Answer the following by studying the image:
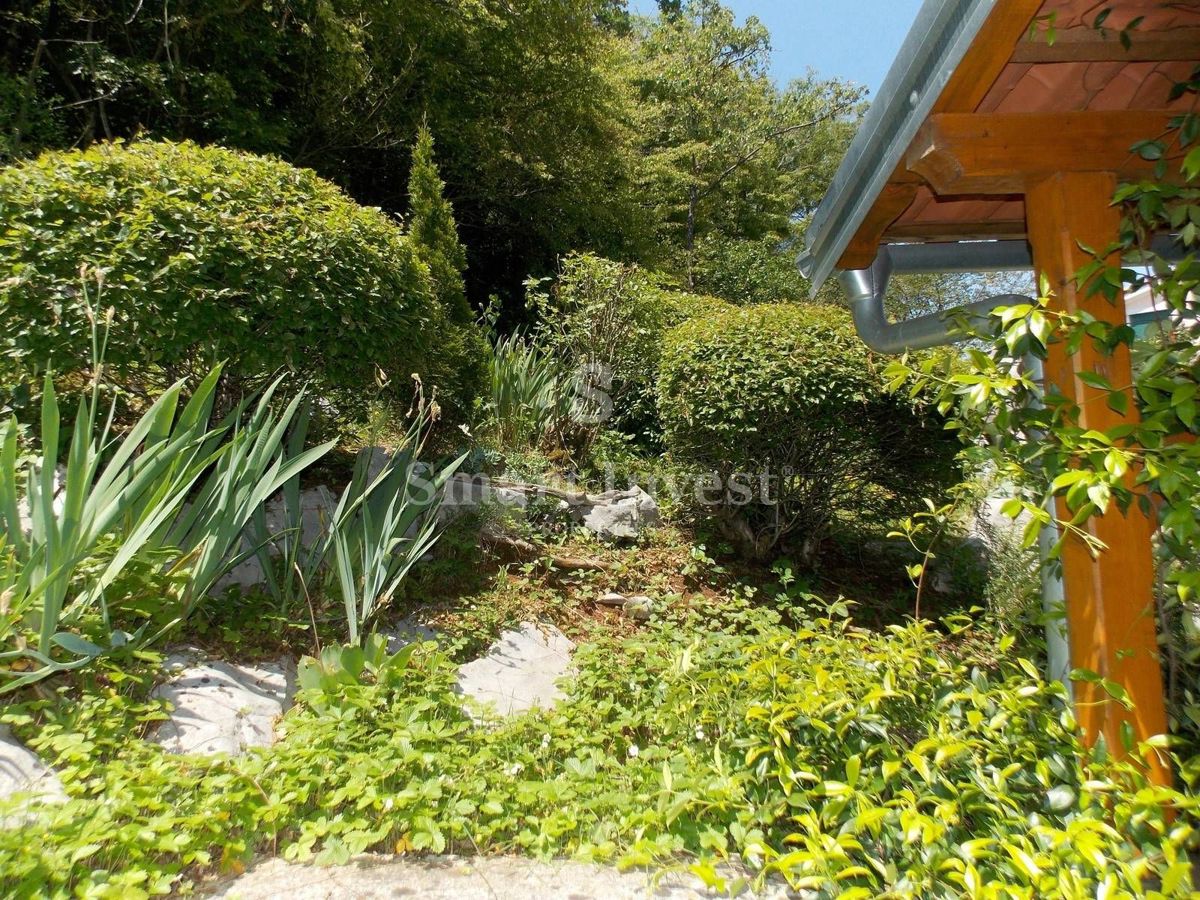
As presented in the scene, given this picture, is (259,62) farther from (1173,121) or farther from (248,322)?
(1173,121)

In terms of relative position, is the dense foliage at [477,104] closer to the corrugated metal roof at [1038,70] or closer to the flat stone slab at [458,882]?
the flat stone slab at [458,882]

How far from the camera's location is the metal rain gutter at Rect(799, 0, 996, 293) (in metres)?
1.49

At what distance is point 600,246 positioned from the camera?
10367 mm

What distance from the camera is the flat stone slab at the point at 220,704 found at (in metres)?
2.08

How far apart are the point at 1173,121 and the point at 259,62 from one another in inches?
354

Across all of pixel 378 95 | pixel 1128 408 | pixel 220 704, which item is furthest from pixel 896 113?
pixel 378 95

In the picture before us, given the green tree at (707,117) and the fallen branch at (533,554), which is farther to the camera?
the green tree at (707,117)

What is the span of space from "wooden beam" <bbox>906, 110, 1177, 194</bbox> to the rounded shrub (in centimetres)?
267

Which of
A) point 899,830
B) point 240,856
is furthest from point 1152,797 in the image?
point 240,856

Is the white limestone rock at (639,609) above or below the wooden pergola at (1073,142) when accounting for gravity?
below

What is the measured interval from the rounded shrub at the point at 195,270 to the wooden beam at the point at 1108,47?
287cm

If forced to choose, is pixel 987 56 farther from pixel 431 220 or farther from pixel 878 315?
pixel 431 220

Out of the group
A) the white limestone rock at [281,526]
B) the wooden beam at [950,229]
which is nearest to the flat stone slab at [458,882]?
the white limestone rock at [281,526]

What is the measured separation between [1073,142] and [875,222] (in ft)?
1.92
